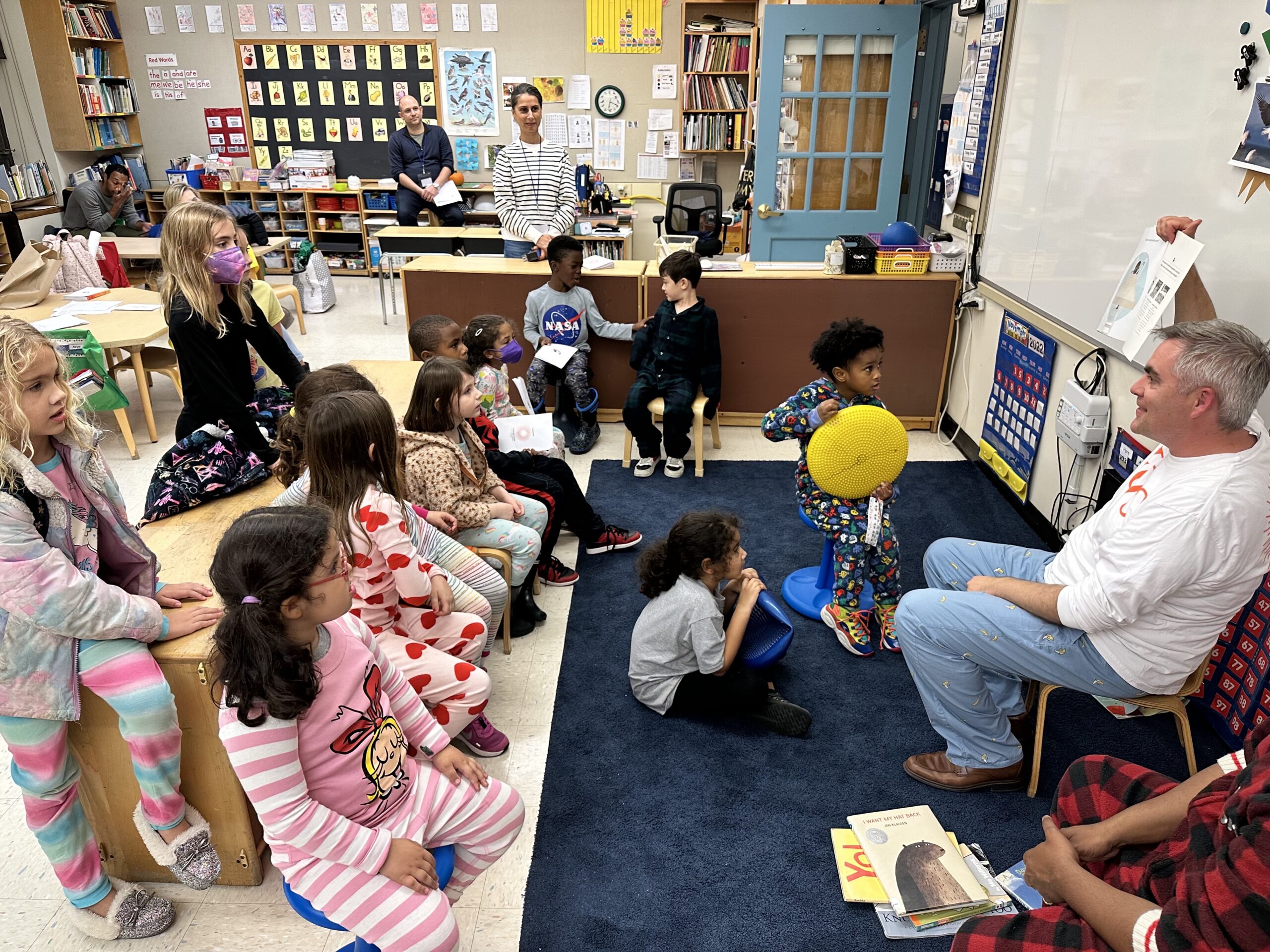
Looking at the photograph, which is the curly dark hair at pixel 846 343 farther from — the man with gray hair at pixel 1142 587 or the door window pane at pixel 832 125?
the door window pane at pixel 832 125

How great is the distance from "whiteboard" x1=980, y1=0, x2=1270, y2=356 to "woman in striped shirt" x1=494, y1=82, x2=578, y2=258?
7.57 ft

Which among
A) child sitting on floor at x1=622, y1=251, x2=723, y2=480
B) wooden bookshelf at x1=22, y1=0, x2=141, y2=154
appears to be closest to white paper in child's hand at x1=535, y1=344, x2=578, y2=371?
child sitting on floor at x1=622, y1=251, x2=723, y2=480

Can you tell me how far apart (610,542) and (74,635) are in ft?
6.61

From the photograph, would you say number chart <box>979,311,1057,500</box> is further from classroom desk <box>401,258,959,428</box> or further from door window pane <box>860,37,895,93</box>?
door window pane <box>860,37,895,93</box>

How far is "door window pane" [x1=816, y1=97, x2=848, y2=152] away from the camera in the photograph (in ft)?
16.3

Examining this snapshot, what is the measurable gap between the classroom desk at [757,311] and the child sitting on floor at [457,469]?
183cm

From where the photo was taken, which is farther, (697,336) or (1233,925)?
(697,336)

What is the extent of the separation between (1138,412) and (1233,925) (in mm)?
1098

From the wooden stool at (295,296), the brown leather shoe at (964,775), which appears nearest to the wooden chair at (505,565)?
the brown leather shoe at (964,775)

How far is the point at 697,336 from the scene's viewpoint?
3.98m

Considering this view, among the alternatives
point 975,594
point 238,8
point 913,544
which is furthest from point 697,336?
point 238,8

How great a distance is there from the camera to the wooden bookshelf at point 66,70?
7.13m

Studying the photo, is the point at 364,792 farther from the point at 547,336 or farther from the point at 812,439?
the point at 547,336

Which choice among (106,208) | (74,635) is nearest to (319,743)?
(74,635)
